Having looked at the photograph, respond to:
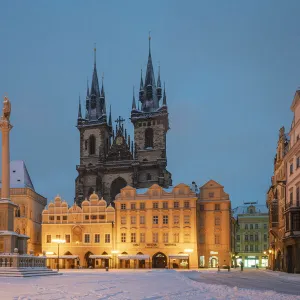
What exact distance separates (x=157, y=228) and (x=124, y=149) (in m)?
28.4

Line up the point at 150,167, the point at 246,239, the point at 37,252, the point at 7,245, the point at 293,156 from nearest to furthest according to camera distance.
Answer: the point at 7,245 < the point at 293,156 < the point at 37,252 < the point at 150,167 < the point at 246,239

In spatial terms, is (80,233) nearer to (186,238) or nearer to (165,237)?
(165,237)

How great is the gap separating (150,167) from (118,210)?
70.3 feet

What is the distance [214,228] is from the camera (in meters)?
78.9

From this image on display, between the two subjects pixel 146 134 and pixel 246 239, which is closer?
pixel 146 134

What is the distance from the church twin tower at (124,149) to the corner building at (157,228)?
1602cm

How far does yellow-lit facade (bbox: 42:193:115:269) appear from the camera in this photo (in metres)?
78.9

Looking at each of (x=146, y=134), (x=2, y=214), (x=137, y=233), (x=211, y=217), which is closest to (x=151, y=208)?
(x=137, y=233)

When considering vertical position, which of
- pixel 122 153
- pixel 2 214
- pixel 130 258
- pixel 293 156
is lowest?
pixel 130 258

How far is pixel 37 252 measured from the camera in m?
83.6

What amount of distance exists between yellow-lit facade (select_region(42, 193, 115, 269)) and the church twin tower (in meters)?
17.3

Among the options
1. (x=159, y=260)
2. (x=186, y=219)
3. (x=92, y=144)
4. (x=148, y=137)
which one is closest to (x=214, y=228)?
(x=186, y=219)

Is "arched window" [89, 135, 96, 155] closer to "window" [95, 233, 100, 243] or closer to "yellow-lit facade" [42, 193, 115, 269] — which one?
"yellow-lit facade" [42, 193, 115, 269]

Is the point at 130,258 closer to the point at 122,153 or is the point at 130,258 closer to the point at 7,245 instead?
the point at 122,153
